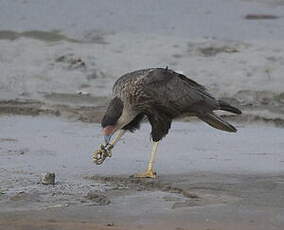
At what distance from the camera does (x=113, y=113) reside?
9234 mm

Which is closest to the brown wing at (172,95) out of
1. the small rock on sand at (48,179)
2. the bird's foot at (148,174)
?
the bird's foot at (148,174)

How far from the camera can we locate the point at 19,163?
376 inches

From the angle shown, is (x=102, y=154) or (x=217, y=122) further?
(x=217, y=122)

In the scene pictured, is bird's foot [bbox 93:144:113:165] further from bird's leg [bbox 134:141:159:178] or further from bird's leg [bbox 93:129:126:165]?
bird's leg [bbox 134:141:159:178]

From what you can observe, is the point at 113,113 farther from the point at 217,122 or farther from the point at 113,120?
the point at 217,122

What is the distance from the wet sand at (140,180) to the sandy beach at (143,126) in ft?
0.04

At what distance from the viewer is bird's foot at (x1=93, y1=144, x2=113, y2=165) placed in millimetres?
9312

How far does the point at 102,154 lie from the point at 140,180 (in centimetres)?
52

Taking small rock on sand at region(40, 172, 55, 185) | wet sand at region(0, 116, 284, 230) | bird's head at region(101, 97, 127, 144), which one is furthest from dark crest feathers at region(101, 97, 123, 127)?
small rock on sand at region(40, 172, 55, 185)

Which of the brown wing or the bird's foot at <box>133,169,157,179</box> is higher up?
the brown wing

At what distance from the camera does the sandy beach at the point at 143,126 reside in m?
7.83

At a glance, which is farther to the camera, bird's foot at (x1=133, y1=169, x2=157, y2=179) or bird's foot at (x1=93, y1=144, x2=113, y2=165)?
bird's foot at (x1=93, y1=144, x2=113, y2=165)

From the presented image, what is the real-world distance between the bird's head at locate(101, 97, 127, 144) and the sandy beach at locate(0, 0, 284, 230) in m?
0.38

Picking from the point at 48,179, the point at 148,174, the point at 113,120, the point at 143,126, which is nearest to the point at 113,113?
the point at 113,120
